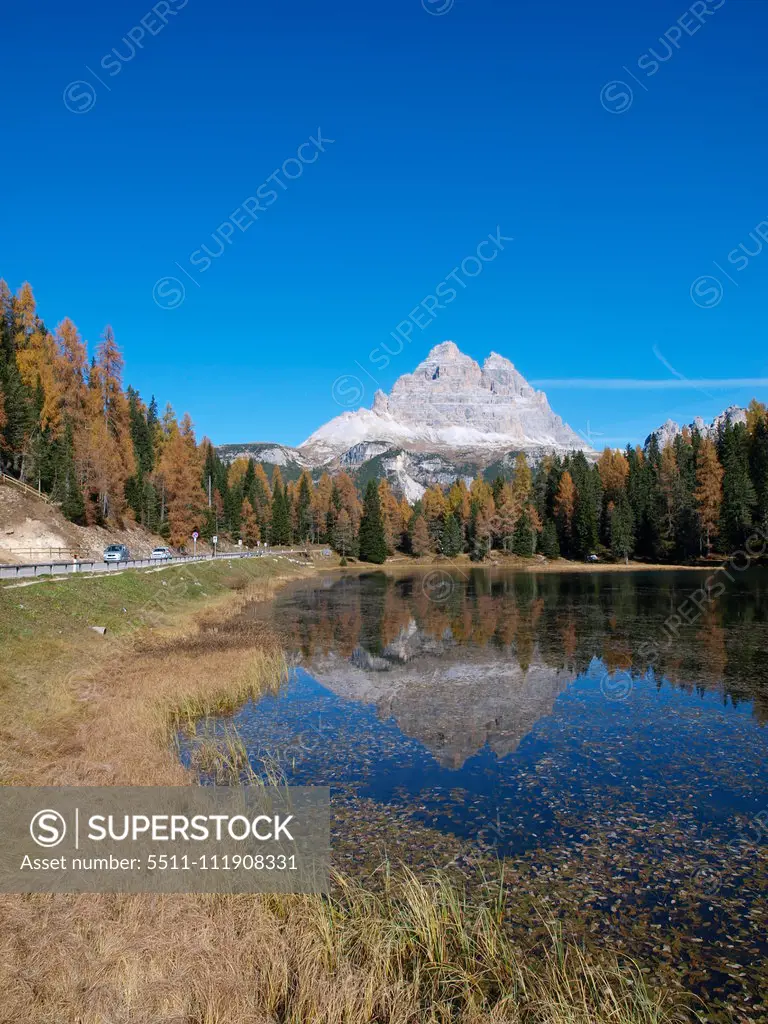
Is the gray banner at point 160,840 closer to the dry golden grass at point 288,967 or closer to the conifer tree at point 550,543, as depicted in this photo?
the dry golden grass at point 288,967

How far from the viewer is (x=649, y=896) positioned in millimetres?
11852

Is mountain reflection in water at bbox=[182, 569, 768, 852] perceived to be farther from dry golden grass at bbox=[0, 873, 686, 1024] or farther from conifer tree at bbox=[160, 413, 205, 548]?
Answer: conifer tree at bbox=[160, 413, 205, 548]

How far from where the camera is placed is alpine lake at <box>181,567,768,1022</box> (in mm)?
11250

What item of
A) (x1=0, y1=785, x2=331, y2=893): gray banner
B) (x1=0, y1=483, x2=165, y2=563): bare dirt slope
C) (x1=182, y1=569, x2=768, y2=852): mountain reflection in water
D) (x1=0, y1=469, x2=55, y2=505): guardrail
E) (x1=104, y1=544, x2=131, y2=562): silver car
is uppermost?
(x1=0, y1=469, x2=55, y2=505): guardrail

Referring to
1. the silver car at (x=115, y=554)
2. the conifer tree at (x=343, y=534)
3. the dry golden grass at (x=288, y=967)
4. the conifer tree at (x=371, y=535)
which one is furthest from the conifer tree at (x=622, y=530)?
the dry golden grass at (x=288, y=967)

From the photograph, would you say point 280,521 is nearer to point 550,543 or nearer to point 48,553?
point 550,543

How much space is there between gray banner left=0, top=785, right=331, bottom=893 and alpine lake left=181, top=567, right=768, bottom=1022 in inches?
48.5

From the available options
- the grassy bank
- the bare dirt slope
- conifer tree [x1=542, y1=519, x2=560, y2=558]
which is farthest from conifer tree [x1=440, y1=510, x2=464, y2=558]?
the grassy bank

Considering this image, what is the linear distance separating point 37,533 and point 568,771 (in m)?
70.9

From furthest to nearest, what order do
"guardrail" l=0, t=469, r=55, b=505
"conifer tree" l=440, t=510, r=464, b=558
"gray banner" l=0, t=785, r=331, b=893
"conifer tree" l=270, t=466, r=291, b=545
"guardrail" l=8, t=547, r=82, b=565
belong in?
"conifer tree" l=270, t=466, r=291, b=545
"conifer tree" l=440, t=510, r=464, b=558
"guardrail" l=0, t=469, r=55, b=505
"guardrail" l=8, t=547, r=82, b=565
"gray banner" l=0, t=785, r=331, b=893

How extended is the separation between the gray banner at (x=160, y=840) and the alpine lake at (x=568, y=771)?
1232mm

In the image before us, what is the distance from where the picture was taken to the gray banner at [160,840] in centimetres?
1082

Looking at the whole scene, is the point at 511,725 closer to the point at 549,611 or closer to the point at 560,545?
the point at 549,611

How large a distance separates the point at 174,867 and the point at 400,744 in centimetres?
1046
